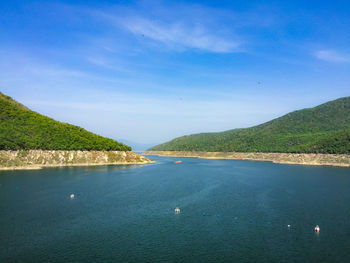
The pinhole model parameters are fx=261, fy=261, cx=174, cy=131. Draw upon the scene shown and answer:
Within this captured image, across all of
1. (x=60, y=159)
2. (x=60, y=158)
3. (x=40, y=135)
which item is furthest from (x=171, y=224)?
(x=40, y=135)

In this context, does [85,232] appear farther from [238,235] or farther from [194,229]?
[238,235]

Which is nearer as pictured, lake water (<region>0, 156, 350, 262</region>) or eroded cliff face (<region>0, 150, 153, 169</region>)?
lake water (<region>0, 156, 350, 262</region>)

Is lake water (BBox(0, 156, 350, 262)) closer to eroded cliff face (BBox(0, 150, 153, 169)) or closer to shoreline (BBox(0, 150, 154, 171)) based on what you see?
shoreline (BBox(0, 150, 154, 171))

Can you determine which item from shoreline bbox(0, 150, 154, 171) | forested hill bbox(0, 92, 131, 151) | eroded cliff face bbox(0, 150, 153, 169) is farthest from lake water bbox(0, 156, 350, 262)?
forested hill bbox(0, 92, 131, 151)

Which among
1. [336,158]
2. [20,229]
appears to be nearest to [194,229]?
[20,229]

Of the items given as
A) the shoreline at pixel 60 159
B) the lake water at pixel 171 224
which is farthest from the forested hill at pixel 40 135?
the lake water at pixel 171 224

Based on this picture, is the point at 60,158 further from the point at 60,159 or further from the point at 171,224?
the point at 171,224
